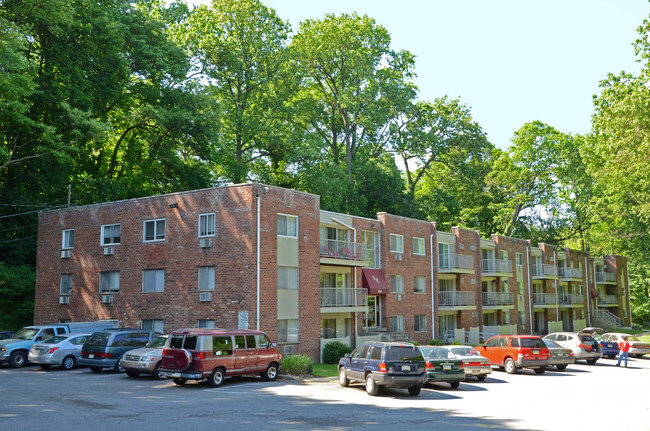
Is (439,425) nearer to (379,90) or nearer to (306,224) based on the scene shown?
(306,224)

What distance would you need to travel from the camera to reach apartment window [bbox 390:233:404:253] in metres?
A: 38.9

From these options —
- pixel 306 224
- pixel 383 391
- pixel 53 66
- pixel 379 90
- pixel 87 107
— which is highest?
pixel 379 90

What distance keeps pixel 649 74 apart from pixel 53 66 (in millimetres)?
34866

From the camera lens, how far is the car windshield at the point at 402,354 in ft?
63.5

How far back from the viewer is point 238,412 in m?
15.4

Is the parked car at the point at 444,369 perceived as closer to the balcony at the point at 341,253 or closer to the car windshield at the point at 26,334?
the balcony at the point at 341,253

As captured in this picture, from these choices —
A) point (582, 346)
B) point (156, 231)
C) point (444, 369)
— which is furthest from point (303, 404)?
point (582, 346)

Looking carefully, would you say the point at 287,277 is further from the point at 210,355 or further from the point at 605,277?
the point at 605,277

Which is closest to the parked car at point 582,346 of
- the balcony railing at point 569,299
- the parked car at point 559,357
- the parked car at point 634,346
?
the parked car at point 559,357

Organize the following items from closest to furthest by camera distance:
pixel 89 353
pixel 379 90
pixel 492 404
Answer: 1. pixel 492 404
2. pixel 89 353
3. pixel 379 90

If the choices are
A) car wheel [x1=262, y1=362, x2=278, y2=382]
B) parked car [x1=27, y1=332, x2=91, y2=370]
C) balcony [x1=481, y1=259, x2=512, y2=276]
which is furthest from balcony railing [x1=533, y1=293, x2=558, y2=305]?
parked car [x1=27, y1=332, x2=91, y2=370]

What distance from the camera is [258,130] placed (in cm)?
4784

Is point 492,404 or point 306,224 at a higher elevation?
point 306,224

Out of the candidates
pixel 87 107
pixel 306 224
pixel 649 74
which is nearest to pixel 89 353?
pixel 306 224
